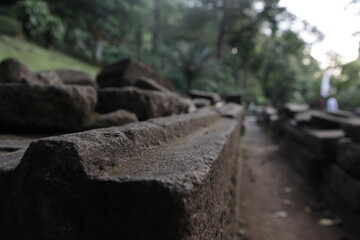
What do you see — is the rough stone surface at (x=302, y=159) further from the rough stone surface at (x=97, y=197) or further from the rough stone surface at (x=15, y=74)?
the rough stone surface at (x=97, y=197)

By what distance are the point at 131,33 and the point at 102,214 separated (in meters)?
19.8

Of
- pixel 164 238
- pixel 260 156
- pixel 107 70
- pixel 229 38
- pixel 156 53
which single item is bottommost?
pixel 260 156

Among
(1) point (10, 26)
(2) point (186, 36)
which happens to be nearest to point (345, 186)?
(1) point (10, 26)

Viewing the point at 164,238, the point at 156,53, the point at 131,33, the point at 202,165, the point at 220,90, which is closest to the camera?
the point at 164,238

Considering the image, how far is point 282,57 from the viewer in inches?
842

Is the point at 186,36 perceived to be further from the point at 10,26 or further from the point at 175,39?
the point at 10,26

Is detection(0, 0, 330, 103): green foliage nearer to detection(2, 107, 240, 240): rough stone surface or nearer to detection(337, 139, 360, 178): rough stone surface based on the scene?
detection(337, 139, 360, 178): rough stone surface

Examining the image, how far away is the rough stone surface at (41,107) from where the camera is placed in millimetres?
1112

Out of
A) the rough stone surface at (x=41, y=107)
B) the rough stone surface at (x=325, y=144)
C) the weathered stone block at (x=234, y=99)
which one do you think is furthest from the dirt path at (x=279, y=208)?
the rough stone surface at (x=41, y=107)

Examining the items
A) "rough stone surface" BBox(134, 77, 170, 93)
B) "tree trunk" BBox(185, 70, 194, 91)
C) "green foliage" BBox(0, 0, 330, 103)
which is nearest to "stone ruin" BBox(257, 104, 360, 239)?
"rough stone surface" BBox(134, 77, 170, 93)

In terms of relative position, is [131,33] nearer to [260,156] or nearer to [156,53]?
[156,53]

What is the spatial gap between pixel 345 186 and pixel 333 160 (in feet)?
2.79

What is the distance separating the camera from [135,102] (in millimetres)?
1483

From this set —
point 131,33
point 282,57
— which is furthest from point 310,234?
point 282,57
